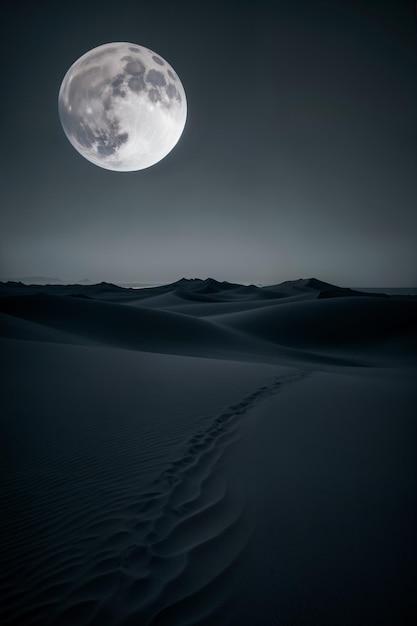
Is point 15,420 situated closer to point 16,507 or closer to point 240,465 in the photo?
point 16,507

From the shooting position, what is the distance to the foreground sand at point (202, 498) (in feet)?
7.05

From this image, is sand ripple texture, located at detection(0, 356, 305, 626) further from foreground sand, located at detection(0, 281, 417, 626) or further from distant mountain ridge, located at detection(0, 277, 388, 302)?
distant mountain ridge, located at detection(0, 277, 388, 302)

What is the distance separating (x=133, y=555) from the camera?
2.48 meters

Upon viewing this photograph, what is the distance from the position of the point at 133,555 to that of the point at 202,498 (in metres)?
0.91

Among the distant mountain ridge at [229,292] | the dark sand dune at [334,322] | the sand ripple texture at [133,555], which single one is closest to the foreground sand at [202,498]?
the sand ripple texture at [133,555]

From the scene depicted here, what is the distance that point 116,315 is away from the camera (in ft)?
58.7

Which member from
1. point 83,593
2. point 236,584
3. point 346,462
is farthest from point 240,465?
point 83,593

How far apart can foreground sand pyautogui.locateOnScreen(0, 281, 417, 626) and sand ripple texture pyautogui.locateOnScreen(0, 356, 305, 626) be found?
0.01 metres

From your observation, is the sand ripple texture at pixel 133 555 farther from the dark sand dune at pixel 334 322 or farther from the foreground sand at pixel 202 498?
the dark sand dune at pixel 334 322

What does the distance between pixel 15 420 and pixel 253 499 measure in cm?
395

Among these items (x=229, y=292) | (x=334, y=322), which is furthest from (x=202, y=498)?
(x=229, y=292)

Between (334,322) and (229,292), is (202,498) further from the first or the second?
(229,292)

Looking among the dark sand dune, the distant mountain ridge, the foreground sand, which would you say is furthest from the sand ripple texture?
the distant mountain ridge

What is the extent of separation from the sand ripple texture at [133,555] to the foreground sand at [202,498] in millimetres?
13
